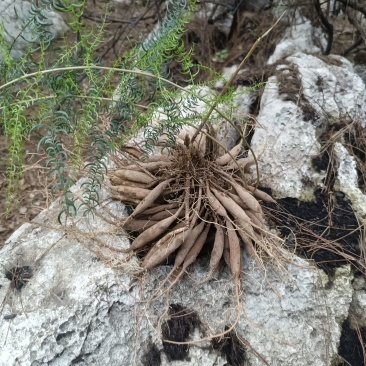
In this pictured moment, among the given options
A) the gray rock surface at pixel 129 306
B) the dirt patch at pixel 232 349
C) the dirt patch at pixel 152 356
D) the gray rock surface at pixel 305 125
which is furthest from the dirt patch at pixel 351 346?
the dirt patch at pixel 152 356

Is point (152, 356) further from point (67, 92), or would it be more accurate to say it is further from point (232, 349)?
point (67, 92)

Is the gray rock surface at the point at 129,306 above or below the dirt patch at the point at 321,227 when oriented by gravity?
above

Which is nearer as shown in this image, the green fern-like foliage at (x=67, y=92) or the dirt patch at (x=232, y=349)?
the green fern-like foliage at (x=67, y=92)

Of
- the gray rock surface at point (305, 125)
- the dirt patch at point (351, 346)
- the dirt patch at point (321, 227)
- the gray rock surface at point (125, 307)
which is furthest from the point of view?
the gray rock surface at point (305, 125)

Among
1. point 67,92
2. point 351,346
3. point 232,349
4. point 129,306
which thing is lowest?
point 351,346

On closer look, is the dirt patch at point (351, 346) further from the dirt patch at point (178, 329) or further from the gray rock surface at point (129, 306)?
the dirt patch at point (178, 329)

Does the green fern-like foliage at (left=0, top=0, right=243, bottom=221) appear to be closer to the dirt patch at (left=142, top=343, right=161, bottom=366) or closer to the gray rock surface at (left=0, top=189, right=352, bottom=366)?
the gray rock surface at (left=0, top=189, right=352, bottom=366)

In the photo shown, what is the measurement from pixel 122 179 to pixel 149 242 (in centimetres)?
32

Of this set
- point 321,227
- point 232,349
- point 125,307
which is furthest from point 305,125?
point 125,307

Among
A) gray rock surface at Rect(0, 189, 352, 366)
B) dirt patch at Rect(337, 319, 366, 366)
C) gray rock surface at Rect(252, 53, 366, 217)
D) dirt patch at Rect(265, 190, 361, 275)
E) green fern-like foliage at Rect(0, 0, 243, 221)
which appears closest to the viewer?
green fern-like foliage at Rect(0, 0, 243, 221)

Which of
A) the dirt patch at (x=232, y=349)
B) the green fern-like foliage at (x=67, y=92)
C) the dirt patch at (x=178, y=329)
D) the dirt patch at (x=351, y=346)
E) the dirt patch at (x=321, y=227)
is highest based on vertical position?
the green fern-like foliage at (x=67, y=92)

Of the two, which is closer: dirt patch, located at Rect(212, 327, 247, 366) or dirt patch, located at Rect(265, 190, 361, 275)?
dirt patch, located at Rect(212, 327, 247, 366)

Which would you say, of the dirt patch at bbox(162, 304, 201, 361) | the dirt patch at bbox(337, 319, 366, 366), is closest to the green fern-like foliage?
the dirt patch at bbox(162, 304, 201, 361)

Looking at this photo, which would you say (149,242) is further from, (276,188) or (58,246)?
(276,188)
